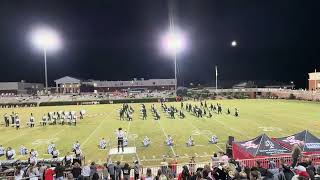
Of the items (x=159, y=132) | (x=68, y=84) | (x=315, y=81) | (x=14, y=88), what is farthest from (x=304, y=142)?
(x=14, y=88)

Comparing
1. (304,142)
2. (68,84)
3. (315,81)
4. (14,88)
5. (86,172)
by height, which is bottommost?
(86,172)

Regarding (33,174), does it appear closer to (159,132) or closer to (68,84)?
(159,132)

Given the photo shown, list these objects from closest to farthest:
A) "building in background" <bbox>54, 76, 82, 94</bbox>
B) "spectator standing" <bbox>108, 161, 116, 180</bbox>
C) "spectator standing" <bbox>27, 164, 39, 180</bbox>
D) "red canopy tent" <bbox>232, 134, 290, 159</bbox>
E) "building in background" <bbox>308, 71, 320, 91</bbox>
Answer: "spectator standing" <bbox>27, 164, 39, 180</bbox>, "spectator standing" <bbox>108, 161, 116, 180</bbox>, "red canopy tent" <bbox>232, 134, 290, 159</bbox>, "building in background" <bbox>308, 71, 320, 91</bbox>, "building in background" <bbox>54, 76, 82, 94</bbox>

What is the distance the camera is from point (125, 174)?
1288 centimetres

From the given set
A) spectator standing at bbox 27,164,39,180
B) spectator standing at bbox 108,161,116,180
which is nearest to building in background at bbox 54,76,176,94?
spectator standing at bbox 108,161,116,180

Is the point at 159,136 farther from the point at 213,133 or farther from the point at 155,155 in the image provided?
the point at 155,155

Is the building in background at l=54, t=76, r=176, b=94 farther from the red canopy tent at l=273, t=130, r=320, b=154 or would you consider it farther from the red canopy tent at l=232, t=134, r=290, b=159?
the red canopy tent at l=232, t=134, r=290, b=159

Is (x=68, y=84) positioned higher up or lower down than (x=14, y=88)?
higher up

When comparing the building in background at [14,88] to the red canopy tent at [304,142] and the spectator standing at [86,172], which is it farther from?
the spectator standing at [86,172]

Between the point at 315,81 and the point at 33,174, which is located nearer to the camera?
the point at 33,174

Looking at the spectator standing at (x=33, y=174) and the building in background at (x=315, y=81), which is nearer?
the spectator standing at (x=33, y=174)

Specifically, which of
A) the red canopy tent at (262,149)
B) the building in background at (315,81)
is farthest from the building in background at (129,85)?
the red canopy tent at (262,149)

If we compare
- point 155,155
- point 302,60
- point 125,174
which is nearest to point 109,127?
point 155,155

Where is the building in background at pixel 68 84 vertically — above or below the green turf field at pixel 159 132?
above
